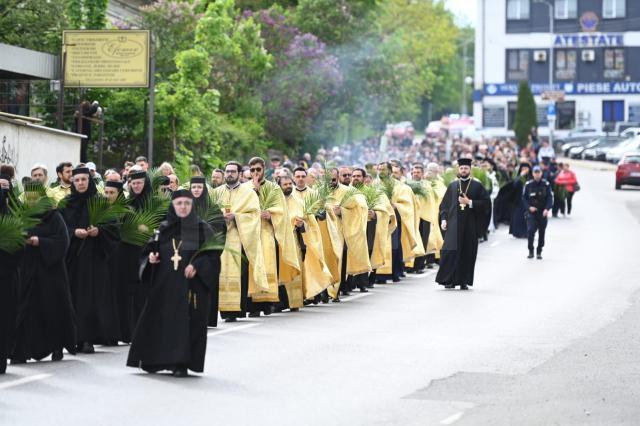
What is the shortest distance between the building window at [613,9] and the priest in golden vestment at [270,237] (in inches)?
3342

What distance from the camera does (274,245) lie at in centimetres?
1947

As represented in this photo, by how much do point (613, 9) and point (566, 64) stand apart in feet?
15.5

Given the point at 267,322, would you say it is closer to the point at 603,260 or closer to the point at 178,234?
the point at 178,234

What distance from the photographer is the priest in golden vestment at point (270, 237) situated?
19.0 m

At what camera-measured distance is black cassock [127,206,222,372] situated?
12.8m

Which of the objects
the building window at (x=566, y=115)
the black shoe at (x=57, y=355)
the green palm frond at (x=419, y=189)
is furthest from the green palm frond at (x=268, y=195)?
the building window at (x=566, y=115)

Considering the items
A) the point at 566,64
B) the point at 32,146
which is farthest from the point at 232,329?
the point at 566,64

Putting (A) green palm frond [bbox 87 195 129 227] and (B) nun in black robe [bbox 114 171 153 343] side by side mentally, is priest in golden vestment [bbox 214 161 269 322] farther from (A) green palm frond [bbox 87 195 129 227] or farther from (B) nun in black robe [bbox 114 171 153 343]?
(A) green palm frond [bbox 87 195 129 227]

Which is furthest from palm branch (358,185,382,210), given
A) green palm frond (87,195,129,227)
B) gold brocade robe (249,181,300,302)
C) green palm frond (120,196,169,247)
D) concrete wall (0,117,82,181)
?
green palm frond (87,195,129,227)

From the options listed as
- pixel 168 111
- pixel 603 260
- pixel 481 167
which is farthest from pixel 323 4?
pixel 603 260

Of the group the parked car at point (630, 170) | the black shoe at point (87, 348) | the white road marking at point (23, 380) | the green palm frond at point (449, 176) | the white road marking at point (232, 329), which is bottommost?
the white road marking at point (23, 380)

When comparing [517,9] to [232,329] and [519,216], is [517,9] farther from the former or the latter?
[232,329]

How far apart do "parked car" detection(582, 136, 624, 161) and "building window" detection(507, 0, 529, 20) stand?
2249 centimetres

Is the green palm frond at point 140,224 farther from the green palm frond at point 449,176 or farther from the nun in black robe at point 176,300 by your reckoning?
the green palm frond at point 449,176
